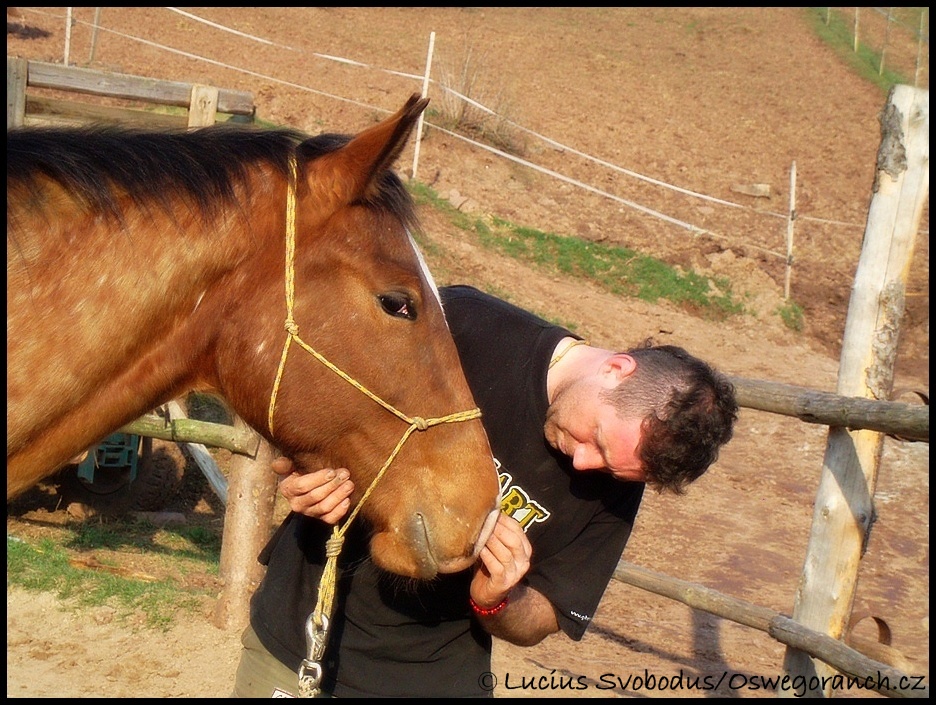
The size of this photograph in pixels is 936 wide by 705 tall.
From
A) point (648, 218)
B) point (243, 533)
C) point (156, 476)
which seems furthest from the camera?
point (648, 218)

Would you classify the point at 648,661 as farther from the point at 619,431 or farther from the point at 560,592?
the point at 619,431

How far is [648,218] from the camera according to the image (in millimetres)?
16562

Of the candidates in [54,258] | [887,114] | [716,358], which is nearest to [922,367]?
[716,358]

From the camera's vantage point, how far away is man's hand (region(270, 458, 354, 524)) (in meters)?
2.20

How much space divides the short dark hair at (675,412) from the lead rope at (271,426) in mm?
484

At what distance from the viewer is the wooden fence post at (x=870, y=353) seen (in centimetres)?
383

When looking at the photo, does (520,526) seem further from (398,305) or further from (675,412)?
(398,305)

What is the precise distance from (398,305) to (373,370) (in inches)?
6.6

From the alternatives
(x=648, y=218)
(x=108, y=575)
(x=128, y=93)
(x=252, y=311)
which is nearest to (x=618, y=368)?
(x=252, y=311)


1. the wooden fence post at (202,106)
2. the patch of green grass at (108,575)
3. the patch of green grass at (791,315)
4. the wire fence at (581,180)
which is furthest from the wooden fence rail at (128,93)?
the patch of green grass at (791,315)

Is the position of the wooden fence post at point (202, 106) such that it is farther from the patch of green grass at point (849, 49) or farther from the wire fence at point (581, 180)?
the patch of green grass at point (849, 49)

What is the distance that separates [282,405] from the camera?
2.15 meters

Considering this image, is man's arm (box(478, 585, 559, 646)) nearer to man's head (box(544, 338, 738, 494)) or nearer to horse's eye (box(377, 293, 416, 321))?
man's head (box(544, 338, 738, 494))

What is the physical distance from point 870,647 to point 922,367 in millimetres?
11576
